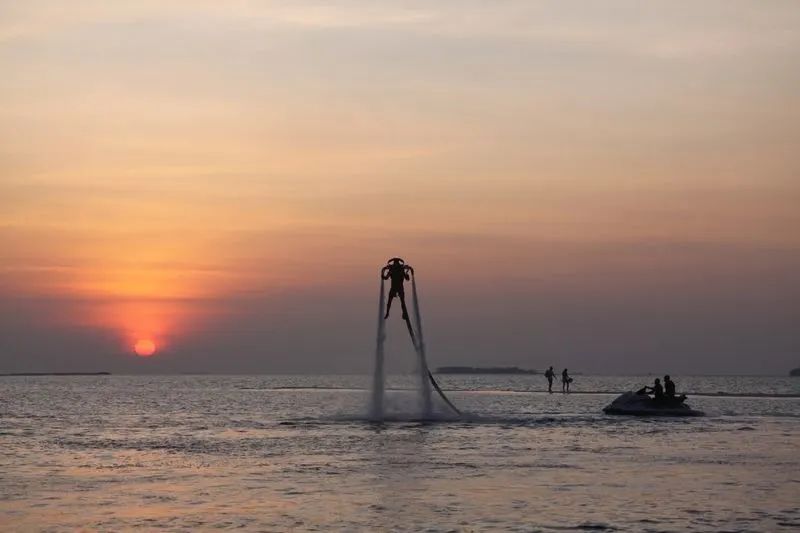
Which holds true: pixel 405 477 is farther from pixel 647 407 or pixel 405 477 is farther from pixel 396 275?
pixel 647 407

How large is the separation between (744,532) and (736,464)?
1265cm

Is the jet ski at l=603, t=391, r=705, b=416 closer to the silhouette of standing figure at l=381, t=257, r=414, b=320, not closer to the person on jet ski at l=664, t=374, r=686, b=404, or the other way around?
the person on jet ski at l=664, t=374, r=686, b=404

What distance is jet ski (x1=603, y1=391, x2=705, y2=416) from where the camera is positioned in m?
61.0

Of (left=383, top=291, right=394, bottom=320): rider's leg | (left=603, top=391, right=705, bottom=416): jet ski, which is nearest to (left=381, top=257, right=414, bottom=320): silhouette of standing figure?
(left=383, top=291, right=394, bottom=320): rider's leg

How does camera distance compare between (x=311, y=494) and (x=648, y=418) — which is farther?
(x=648, y=418)

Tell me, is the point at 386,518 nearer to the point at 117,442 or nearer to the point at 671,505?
the point at 671,505

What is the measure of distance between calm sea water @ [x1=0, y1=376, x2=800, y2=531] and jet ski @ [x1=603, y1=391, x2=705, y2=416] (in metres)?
9.13

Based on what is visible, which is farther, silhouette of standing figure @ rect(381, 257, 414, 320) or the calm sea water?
silhouette of standing figure @ rect(381, 257, 414, 320)

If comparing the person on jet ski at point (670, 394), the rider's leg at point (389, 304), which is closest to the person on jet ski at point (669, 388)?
the person on jet ski at point (670, 394)

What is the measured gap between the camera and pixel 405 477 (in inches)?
1158

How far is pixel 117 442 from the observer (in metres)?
43.0

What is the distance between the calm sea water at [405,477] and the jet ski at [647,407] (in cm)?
913

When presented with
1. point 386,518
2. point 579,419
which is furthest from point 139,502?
point 579,419

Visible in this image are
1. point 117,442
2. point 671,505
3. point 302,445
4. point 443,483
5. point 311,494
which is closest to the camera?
point 671,505
